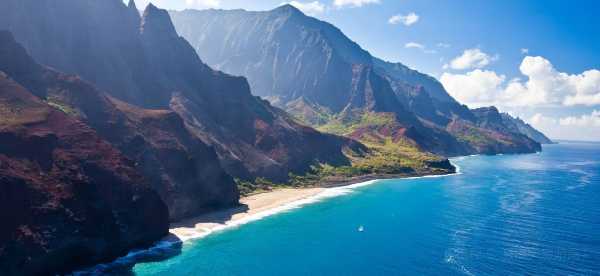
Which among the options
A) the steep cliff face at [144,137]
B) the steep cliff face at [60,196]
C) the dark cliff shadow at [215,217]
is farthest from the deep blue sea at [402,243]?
the steep cliff face at [144,137]

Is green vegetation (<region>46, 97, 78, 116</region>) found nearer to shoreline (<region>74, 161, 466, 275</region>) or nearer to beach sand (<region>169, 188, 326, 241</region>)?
shoreline (<region>74, 161, 466, 275</region>)

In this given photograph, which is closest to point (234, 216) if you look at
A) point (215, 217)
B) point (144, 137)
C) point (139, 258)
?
point (215, 217)

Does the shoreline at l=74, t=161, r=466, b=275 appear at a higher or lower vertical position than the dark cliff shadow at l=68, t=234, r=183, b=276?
higher

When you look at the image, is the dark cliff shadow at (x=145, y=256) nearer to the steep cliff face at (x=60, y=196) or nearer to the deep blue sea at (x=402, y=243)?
the deep blue sea at (x=402, y=243)

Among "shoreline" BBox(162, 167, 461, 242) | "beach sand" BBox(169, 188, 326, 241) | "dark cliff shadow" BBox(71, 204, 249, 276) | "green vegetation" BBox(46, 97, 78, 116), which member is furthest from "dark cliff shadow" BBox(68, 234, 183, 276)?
"green vegetation" BBox(46, 97, 78, 116)

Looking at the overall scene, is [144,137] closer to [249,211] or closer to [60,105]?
[60,105]

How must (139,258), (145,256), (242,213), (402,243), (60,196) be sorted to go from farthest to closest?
(242,213)
(402,243)
(145,256)
(139,258)
(60,196)
